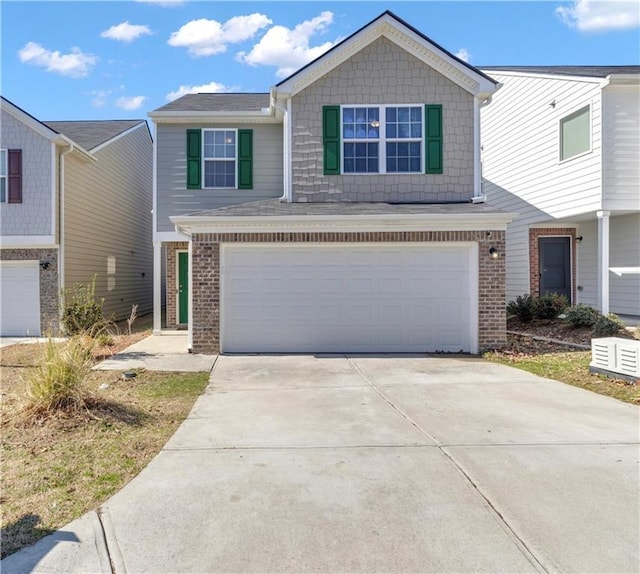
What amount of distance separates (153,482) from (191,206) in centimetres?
954

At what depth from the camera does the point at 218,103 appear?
1291 cm

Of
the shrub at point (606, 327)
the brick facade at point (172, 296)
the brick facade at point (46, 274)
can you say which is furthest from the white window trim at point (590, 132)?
the brick facade at point (46, 274)

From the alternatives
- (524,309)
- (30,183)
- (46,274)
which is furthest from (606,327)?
(30,183)

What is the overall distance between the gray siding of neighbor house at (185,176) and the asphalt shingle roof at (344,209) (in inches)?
68.1

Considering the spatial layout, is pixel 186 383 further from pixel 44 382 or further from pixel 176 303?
pixel 176 303

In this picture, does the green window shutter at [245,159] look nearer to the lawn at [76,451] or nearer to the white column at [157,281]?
the white column at [157,281]

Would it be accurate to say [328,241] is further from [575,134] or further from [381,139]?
[575,134]

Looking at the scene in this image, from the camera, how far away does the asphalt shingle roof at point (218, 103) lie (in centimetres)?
1220

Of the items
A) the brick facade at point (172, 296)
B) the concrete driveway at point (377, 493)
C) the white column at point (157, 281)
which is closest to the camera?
the concrete driveway at point (377, 493)

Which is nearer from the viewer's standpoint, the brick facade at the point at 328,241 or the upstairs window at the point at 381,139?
the brick facade at the point at 328,241

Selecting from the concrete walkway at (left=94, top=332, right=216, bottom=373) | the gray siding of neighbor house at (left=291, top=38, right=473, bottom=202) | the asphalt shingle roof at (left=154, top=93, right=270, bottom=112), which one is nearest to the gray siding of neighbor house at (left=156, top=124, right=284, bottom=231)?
the asphalt shingle roof at (left=154, top=93, right=270, bottom=112)

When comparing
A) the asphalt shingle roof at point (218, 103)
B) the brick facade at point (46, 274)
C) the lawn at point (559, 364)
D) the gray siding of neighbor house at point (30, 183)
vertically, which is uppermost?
the asphalt shingle roof at point (218, 103)

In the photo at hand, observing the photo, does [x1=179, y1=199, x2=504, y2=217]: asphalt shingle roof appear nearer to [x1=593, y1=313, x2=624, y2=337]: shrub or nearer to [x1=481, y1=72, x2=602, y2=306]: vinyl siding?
[x1=481, y1=72, x2=602, y2=306]: vinyl siding

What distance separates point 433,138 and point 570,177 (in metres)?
4.45
